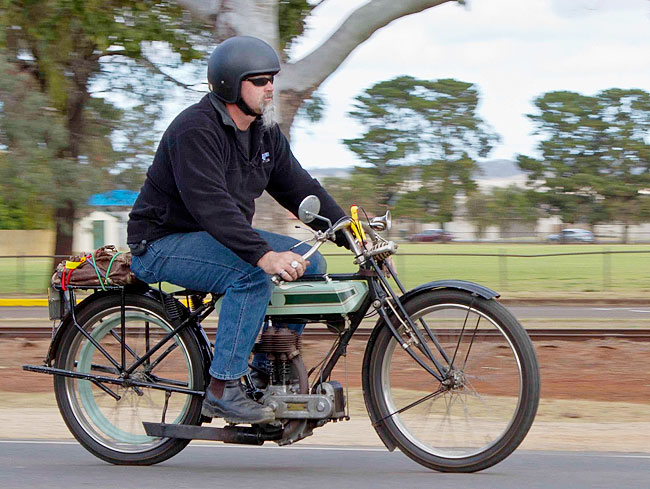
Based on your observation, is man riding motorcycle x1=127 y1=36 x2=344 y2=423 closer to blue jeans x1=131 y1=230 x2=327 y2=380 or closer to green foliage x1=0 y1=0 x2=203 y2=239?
blue jeans x1=131 y1=230 x2=327 y2=380

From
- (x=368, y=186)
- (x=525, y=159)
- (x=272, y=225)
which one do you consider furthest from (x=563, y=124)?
(x=272, y=225)

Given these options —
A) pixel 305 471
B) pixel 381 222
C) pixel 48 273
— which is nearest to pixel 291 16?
pixel 381 222

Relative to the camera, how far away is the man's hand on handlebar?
4.24m

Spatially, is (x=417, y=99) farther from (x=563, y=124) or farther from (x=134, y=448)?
(x=134, y=448)

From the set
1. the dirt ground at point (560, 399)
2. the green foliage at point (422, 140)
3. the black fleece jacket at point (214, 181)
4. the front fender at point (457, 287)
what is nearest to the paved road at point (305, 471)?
the dirt ground at point (560, 399)

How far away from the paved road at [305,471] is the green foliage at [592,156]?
7144 cm

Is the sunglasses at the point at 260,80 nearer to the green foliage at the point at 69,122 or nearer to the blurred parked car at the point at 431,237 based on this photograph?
the green foliage at the point at 69,122

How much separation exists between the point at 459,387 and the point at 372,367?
0.42 metres

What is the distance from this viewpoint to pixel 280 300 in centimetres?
451

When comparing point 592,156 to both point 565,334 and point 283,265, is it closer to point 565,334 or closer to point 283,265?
point 565,334

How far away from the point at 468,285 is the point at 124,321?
177cm

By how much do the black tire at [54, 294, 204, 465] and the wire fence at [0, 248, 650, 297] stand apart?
46.7 ft

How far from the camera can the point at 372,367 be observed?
454 centimetres

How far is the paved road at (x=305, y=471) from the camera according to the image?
14.0 feet
